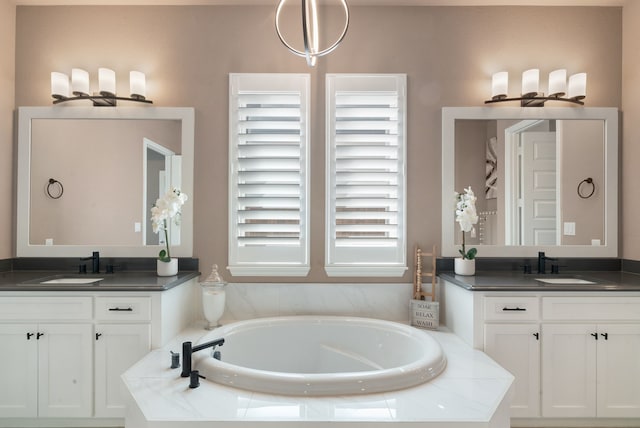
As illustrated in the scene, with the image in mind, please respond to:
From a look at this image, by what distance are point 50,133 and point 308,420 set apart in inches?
107

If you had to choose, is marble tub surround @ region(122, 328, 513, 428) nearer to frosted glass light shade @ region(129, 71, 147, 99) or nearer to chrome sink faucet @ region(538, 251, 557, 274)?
chrome sink faucet @ region(538, 251, 557, 274)

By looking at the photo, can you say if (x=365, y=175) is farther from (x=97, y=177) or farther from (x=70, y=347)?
(x=70, y=347)

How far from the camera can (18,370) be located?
2.18 m

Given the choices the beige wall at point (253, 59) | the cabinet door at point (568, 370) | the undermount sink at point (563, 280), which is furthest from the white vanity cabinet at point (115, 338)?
the undermount sink at point (563, 280)

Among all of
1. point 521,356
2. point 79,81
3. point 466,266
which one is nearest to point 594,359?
point 521,356

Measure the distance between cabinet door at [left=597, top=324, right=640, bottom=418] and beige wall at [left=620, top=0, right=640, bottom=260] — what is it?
78cm

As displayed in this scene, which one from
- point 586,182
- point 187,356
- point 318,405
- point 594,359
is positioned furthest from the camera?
point 586,182

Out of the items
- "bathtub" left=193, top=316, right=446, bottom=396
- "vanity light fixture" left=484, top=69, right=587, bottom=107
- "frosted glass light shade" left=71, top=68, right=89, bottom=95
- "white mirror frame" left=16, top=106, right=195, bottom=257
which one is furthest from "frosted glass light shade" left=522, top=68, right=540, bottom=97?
"frosted glass light shade" left=71, top=68, right=89, bottom=95

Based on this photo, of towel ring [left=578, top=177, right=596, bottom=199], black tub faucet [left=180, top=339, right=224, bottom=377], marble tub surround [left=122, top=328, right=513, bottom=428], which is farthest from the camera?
towel ring [left=578, top=177, right=596, bottom=199]

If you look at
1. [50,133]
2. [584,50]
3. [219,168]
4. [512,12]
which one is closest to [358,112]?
[219,168]

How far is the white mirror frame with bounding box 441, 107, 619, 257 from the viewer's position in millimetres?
2717

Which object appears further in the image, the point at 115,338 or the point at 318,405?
the point at 115,338

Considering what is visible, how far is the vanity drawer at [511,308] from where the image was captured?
2.19 m

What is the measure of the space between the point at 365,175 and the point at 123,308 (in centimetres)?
176
